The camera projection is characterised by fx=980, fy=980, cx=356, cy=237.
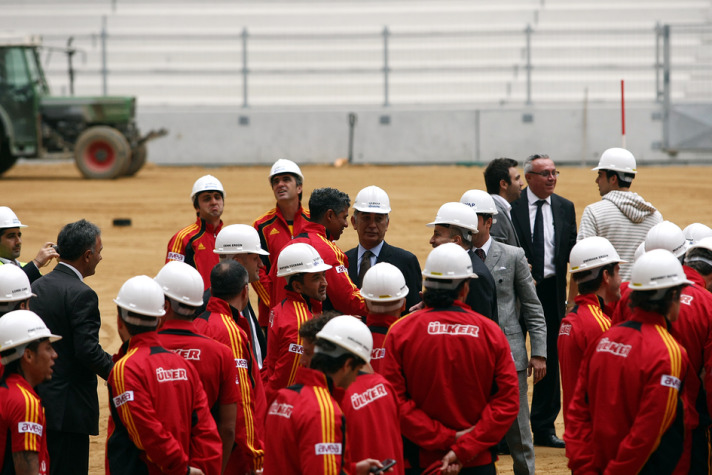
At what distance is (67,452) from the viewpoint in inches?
234

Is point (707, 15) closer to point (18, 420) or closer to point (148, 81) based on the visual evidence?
point (148, 81)

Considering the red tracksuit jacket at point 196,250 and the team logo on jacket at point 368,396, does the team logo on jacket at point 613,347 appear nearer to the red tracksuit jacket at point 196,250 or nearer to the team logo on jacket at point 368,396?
the team logo on jacket at point 368,396

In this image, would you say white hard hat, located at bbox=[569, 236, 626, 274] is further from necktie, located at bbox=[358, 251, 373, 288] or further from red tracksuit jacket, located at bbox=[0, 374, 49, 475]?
red tracksuit jacket, located at bbox=[0, 374, 49, 475]

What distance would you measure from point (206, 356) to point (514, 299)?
275 centimetres

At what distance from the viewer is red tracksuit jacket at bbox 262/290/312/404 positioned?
5.73 metres

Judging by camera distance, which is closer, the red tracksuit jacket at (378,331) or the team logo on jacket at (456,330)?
the team logo on jacket at (456,330)

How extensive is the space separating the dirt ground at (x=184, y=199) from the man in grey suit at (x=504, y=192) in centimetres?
518

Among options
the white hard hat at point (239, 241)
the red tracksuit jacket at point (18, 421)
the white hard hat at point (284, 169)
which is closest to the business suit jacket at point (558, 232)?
the white hard hat at point (284, 169)

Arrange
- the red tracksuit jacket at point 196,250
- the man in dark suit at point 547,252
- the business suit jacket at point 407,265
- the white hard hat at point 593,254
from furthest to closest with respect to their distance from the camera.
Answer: the man in dark suit at point 547,252
the red tracksuit jacket at point 196,250
the business suit jacket at point 407,265
the white hard hat at point 593,254

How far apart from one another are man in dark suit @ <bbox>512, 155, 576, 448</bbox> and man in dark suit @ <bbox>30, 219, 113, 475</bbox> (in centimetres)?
373

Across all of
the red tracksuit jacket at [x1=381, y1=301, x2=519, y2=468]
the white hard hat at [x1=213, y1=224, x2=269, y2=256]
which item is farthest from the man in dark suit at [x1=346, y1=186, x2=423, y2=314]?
the red tracksuit jacket at [x1=381, y1=301, x2=519, y2=468]

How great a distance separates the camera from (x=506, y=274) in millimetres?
6895

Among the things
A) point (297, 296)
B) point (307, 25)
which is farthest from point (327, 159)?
point (297, 296)

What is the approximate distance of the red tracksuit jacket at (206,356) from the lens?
16.5 feet
